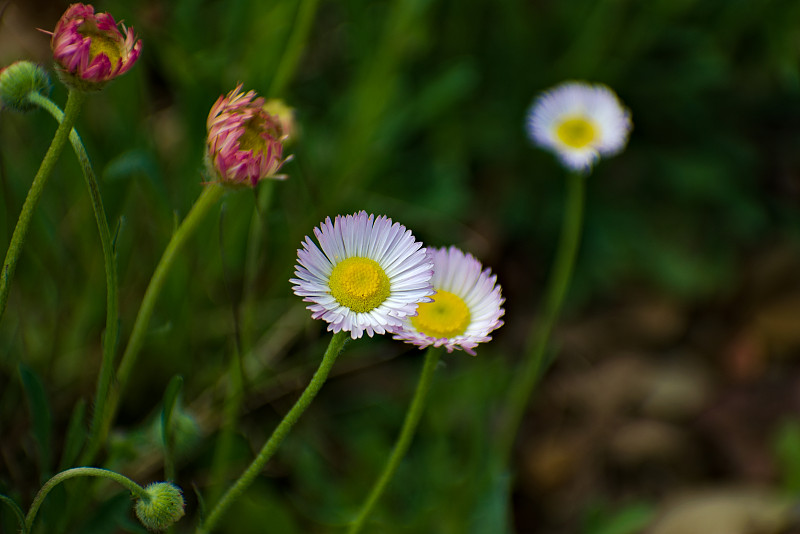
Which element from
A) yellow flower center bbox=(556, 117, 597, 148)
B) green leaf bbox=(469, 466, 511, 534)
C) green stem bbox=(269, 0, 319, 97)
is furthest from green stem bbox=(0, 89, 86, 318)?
yellow flower center bbox=(556, 117, 597, 148)

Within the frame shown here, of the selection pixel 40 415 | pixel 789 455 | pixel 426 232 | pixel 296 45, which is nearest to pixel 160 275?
pixel 40 415

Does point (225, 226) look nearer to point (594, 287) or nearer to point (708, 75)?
point (594, 287)

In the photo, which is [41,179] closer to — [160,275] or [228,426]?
[160,275]

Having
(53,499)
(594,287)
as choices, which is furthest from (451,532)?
(594,287)

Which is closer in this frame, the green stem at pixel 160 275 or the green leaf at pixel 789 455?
the green stem at pixel 160 275

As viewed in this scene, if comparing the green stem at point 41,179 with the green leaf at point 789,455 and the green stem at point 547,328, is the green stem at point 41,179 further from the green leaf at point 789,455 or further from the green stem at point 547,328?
the green leaf at point 789,455

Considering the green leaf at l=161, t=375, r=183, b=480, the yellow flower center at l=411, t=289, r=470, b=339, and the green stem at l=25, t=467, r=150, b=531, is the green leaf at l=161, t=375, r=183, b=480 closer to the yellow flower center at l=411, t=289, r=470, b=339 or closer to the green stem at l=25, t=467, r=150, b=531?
the green stem at l=25, t=467, r=150, b=531

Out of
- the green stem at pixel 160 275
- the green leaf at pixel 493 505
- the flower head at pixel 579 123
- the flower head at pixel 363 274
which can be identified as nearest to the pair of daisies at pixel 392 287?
the flower head at pixel 363 274
